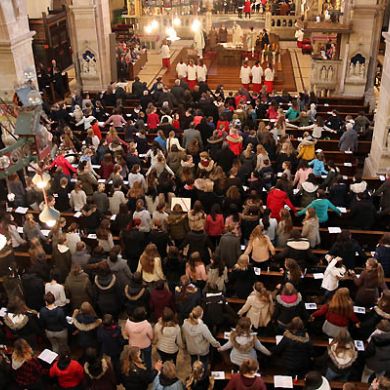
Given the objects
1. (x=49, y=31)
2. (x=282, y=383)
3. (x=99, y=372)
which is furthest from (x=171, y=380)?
(x=49, y=31)

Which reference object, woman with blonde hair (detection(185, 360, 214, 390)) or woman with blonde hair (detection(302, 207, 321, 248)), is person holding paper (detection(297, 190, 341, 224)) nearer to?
woman with blonde hair (detection(302, 207, 321, 248))

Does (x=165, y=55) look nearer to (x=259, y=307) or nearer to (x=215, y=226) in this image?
(x=215, y=226)

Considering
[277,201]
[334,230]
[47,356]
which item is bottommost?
[47,356]

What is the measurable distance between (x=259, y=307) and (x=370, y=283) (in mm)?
1552

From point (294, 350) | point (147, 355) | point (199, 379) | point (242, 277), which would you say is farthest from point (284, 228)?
point (199, 379)

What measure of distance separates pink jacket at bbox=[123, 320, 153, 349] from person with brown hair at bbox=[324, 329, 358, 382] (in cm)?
210

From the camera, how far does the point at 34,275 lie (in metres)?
7.55

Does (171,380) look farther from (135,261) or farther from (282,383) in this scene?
(135,261)

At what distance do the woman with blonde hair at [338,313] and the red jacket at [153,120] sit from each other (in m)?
7.20

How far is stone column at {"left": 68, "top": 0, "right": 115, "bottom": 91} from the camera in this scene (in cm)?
1689

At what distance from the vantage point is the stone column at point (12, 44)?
10047 mm

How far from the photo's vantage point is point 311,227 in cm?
835

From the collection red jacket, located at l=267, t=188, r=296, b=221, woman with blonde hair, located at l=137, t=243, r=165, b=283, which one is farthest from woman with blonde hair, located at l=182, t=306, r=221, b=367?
red jacket, located at l=267, t=188, r=296, b=221

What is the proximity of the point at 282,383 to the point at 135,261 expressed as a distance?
3289 millimetres
